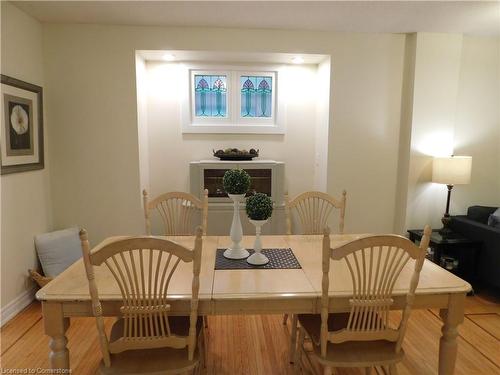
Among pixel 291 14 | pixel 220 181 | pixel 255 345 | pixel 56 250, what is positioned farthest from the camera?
pixel 220 181

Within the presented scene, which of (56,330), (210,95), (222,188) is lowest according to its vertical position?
(56,330)

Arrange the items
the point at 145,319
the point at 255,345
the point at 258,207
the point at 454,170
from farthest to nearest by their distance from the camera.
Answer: the point at 454,170, the point at 255,345, the point at 258,207, the point at 145,319

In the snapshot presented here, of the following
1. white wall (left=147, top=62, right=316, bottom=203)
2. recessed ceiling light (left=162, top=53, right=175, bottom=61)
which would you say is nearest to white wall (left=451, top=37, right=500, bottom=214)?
white wall (left=147, top=62, right=316, bottom=203)

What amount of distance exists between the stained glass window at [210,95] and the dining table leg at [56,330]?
2.62 m

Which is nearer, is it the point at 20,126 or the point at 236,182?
the point at 236,182

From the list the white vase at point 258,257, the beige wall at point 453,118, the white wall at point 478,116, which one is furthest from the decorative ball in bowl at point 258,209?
the white wall at point 478,116

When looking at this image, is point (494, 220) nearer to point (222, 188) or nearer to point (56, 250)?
point (222, 188)

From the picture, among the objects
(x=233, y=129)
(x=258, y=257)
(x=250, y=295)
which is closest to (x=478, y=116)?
(x=233, y=129)

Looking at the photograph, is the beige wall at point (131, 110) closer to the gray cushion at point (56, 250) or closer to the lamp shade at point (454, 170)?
the gray cushion at point (56, 250)

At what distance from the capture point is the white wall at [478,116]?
3365 millimetres

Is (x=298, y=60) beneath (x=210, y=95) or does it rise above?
above

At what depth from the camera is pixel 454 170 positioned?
300 cm

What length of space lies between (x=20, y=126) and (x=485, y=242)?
400 cm

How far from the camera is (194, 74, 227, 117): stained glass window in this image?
3619 mm
